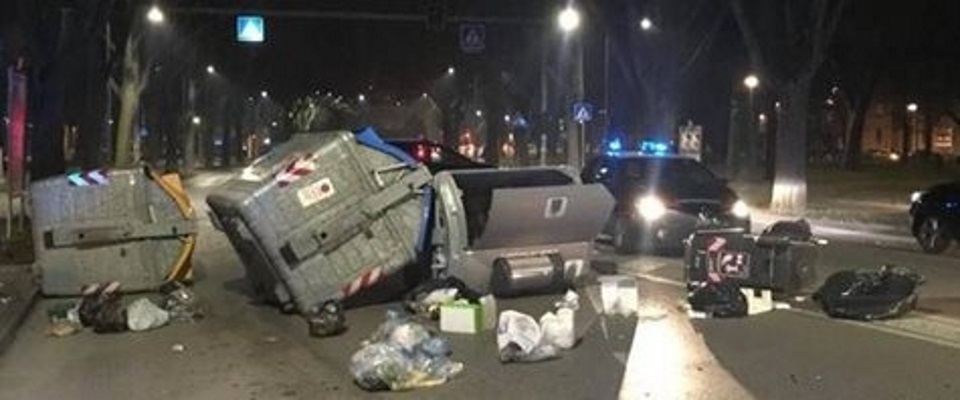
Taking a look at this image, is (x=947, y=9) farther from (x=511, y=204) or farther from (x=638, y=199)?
(x=511, y=204)

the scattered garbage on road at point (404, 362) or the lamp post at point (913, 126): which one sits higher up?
the lamp post at point (913, 126)

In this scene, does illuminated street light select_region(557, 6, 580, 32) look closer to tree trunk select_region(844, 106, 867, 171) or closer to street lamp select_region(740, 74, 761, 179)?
street lamp select_region(740, 74, 761, 179)

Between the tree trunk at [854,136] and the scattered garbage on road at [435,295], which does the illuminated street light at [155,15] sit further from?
the tree trunk at [854,136]

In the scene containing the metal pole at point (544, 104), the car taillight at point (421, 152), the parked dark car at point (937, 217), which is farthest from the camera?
the metal pole at point (544, 104)

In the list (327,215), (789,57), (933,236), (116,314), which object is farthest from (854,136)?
(116,314)

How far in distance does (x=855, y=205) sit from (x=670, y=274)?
18877mm

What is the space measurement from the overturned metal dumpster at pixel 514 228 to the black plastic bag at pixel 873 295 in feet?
8.46

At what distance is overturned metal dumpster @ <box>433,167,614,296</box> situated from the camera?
12773 mm

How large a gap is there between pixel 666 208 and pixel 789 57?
42.2ft

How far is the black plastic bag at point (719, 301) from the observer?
39.9 ft

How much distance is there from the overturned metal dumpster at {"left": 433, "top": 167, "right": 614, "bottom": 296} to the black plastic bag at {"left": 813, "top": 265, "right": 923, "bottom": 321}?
8.46ft

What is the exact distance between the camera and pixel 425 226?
12.9 meters

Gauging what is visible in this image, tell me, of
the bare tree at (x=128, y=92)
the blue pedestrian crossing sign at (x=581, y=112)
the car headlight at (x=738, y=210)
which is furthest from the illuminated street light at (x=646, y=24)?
the car headlight at (x=738, y=210)

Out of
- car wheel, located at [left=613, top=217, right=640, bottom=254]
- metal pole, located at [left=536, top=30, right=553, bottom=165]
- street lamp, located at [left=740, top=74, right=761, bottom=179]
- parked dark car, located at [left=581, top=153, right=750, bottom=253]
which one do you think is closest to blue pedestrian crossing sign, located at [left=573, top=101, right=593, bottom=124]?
street lamp, located at [left=740, top=74, right=761, bottom=179]
